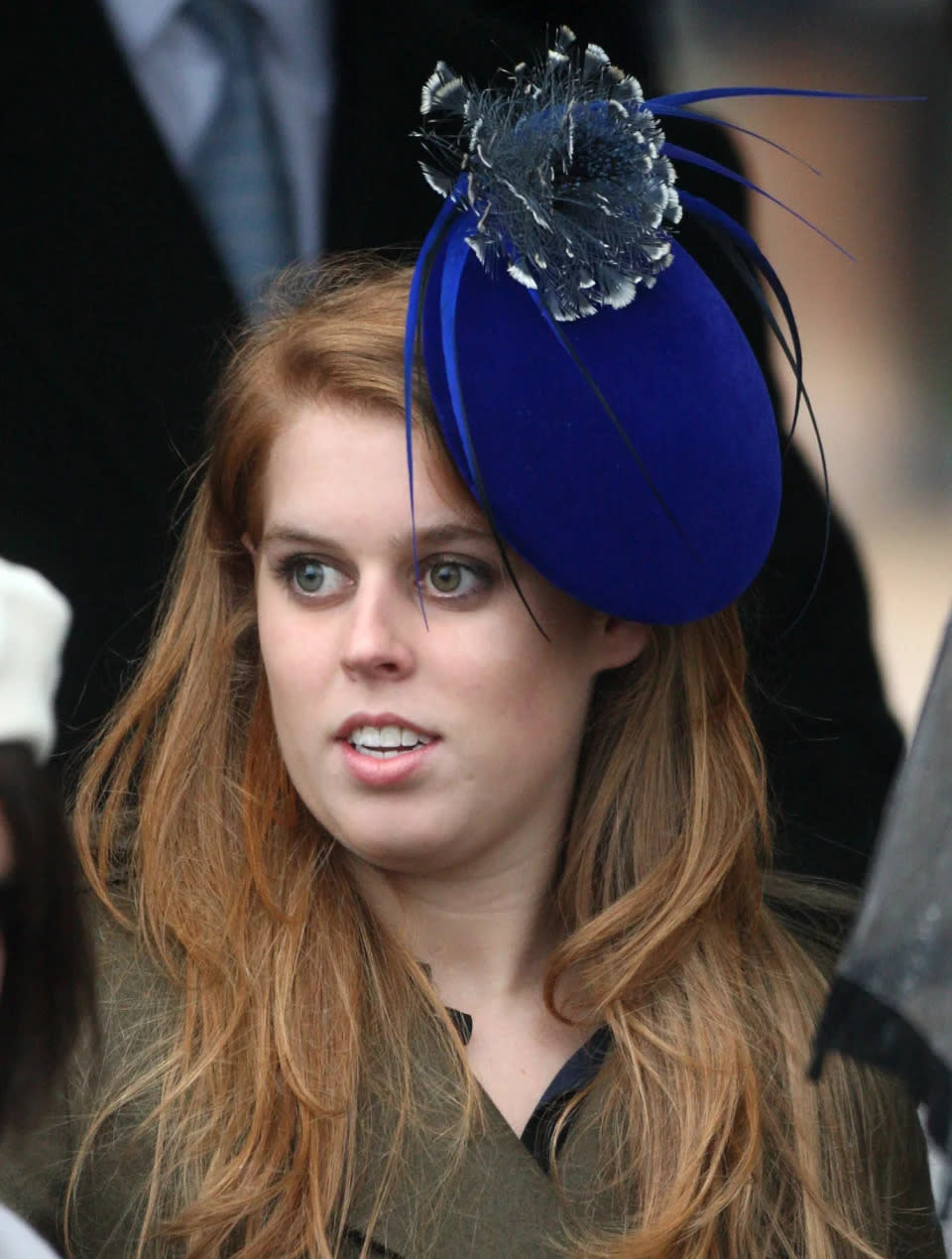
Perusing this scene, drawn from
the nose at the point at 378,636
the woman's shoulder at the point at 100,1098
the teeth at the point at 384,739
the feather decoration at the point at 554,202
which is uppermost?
the feather decoration at the point at 554,202

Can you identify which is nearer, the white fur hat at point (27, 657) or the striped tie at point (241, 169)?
the white fur hat at point (27, 657)

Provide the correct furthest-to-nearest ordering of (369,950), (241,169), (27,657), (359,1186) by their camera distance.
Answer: (241,169)
(369,950)
(359,1186)
(27,657)

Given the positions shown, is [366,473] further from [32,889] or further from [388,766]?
[32,889]

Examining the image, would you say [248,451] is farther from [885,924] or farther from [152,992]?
[885,924]

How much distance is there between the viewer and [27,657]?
1289mm

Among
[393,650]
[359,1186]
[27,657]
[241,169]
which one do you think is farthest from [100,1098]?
[241,169]

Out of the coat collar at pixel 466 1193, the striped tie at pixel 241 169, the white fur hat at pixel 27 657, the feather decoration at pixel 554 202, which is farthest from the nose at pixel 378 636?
the striped tie at pixel 241 169

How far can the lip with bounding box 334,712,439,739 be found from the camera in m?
1.94

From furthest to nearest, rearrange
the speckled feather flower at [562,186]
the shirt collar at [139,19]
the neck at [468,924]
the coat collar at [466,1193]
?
the shirt collar at [139,19]
the neck at [468,924]
the coat collar at [466,1193]
the speckled feather flower at [562,186]

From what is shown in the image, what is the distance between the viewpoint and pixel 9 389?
270cm

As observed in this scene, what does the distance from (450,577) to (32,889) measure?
28.6 inches

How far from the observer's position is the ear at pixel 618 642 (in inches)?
85.5

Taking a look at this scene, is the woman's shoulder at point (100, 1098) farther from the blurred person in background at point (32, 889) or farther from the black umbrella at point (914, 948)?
the black umbrella at point (914, 948)

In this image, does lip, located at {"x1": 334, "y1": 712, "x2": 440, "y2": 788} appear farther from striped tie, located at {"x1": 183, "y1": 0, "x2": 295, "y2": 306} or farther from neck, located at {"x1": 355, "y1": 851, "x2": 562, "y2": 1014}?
striped tie, located at {"x1": 183, "y1": 0, "x2": 295, "y2": 306}
